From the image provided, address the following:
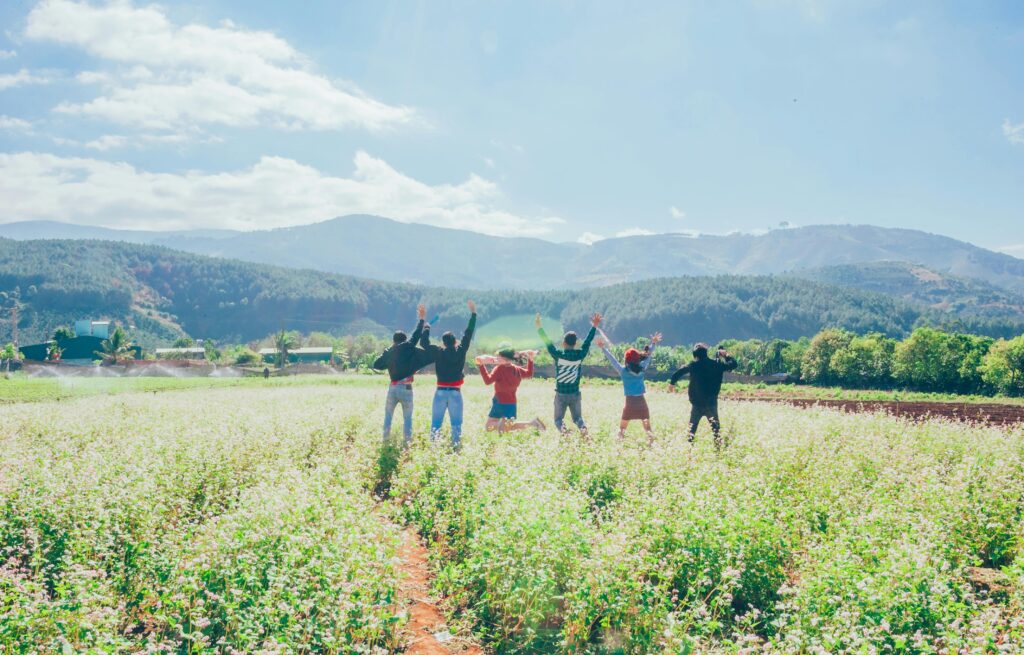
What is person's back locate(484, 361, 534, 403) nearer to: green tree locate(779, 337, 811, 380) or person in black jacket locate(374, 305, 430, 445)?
person in black jacket locate(374, 305, 430, 445)

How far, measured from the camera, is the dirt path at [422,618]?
228 inches

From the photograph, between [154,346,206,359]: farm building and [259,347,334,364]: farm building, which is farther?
[259,347,334,364]: farm building

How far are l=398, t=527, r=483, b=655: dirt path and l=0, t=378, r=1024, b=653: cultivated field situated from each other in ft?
0.43

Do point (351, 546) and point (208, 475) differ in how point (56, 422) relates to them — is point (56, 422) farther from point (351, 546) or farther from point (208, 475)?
point (351, 546)

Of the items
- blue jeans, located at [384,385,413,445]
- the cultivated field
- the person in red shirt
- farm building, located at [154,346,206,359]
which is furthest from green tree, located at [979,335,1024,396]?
farm building, located at [154,346,206,359]

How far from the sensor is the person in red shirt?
42.3 feet

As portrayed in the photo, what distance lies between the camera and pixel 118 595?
18.3 ft

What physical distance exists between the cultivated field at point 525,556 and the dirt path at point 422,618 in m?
0.13

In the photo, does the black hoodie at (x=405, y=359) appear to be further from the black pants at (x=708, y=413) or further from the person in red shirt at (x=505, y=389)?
the black pants at (x=708, y=413)

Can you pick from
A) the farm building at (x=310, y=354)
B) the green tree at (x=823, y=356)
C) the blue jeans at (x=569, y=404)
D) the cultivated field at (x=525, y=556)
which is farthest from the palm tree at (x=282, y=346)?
the cultivated field at (x=525, y=556)

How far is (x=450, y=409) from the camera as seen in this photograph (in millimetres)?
12133

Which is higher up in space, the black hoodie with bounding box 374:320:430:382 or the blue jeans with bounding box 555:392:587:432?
the black hoodie with bounding box 374:320:430:382

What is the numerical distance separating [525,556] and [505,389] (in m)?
7.22

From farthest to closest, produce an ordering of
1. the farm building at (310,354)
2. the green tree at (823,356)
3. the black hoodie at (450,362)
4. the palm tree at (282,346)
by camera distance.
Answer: the farm building at (310,354), the palm tree at (282,346), the green tree at (823,356), the black hoodie at (450,362)
